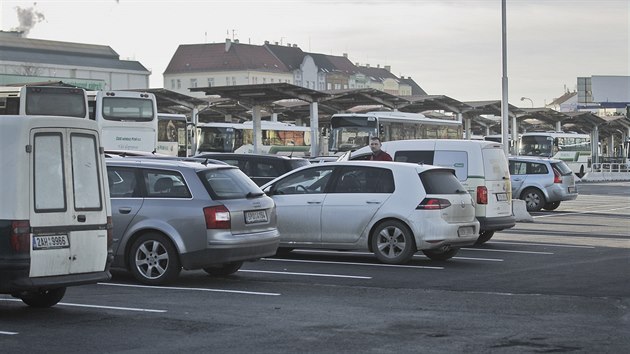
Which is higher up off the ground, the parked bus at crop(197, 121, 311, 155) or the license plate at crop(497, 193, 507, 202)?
the parked bus at crop(197, 121, 311, 155)

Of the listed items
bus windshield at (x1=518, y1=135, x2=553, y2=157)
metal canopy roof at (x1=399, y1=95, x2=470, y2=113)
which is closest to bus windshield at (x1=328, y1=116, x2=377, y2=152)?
metal canopy roof at (x1=399, y1=95, x2=470, y2=113)

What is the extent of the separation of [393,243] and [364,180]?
41.0 inches

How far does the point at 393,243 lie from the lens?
675 inches

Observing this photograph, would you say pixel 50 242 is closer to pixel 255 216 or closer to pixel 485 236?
pixel 255 216

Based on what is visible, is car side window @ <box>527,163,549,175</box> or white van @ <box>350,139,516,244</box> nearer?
white van @ <box>350,139,516,244</box>

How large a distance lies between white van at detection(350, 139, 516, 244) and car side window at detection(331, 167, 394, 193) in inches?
121

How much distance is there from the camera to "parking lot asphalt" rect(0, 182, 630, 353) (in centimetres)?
963

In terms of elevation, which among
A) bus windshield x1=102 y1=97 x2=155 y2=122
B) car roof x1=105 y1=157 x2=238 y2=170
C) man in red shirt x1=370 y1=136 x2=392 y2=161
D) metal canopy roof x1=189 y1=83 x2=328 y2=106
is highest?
metal canopy roof x1=189 y1=83 x2=328 y2=106

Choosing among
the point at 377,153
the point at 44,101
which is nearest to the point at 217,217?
the point at 377,153

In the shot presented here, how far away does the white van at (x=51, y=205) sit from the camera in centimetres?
1085

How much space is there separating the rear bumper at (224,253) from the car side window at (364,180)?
3.21 metres

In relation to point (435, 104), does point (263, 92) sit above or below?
below

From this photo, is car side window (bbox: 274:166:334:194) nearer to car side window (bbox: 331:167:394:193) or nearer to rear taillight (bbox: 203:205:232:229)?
car side window (bbox: 331:167:394:193)

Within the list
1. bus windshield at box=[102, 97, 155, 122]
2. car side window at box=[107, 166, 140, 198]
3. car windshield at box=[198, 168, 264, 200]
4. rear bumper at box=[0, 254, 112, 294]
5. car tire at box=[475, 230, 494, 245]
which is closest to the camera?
rear bumper at box=[0, 254, 112, 294]
